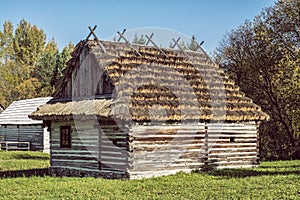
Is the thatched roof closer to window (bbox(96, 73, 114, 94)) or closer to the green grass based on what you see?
window (bbox(96, 73, 114, 94))

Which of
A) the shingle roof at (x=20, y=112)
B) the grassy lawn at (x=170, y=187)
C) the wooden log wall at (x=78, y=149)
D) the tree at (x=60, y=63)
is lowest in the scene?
the grassy lawn at (x=170, y=187)

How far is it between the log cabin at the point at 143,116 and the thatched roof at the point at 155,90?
4 centimetres

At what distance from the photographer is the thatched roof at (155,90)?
63.6 ft

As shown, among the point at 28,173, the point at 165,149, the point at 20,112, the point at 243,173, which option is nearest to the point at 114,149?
the point at 165,149

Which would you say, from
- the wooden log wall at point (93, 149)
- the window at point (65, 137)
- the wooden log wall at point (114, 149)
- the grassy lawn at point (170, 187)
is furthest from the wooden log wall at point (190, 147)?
the window at point (65, 137)

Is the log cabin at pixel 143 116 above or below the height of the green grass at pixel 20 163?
above

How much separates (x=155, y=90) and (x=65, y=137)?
498 cm

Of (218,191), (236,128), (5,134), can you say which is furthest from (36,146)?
(218,191)

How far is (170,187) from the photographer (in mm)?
16609

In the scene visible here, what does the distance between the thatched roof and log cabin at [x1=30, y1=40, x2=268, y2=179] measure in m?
0.04

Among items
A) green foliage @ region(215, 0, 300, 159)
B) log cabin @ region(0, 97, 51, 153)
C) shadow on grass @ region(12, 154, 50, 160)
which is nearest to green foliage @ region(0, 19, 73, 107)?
log cabin @ region(0, 97, 51, 153)

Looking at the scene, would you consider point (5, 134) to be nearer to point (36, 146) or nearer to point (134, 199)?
point (36, 146)

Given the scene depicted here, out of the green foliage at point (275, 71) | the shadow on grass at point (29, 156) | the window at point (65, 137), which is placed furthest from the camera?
the shadow on grass at point (29, 156)

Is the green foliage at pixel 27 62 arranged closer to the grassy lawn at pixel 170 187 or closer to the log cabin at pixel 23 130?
the log cabin at pixel 23 130
